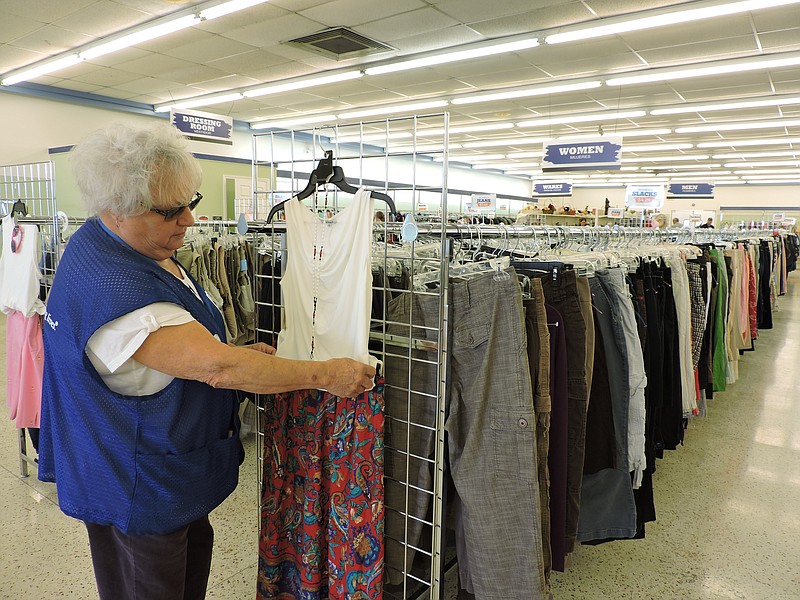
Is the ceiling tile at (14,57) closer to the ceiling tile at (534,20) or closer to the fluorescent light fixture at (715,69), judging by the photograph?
the ceiling tile at (534,20)

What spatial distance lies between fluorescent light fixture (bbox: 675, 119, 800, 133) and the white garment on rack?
520 inches

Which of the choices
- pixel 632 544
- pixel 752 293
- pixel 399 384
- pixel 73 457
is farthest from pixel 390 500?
pixel 752 293

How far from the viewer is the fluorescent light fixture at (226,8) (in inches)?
230

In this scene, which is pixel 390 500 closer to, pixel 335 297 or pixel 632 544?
pixel 335 297

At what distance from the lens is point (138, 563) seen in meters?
1.42

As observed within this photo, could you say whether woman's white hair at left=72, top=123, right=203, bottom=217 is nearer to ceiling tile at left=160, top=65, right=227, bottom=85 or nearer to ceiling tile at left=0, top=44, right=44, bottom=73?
ceiling tile at left=160, top=65, right=227, bottom=85

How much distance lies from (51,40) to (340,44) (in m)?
4.08

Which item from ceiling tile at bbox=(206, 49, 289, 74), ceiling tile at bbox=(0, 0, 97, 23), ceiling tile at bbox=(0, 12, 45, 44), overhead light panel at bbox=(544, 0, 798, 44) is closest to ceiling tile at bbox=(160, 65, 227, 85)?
ceiling tile at bbox=(206, 49, 289, 74)

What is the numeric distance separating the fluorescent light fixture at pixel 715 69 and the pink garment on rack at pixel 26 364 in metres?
8.53

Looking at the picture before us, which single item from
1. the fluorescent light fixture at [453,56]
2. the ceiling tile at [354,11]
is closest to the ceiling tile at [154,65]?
the fluorescent light fixture at [453,56]

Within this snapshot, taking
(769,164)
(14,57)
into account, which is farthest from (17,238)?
(769,164)

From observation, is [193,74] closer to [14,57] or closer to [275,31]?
[14,57]

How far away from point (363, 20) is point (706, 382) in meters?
5.43

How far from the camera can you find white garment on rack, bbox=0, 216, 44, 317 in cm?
266
